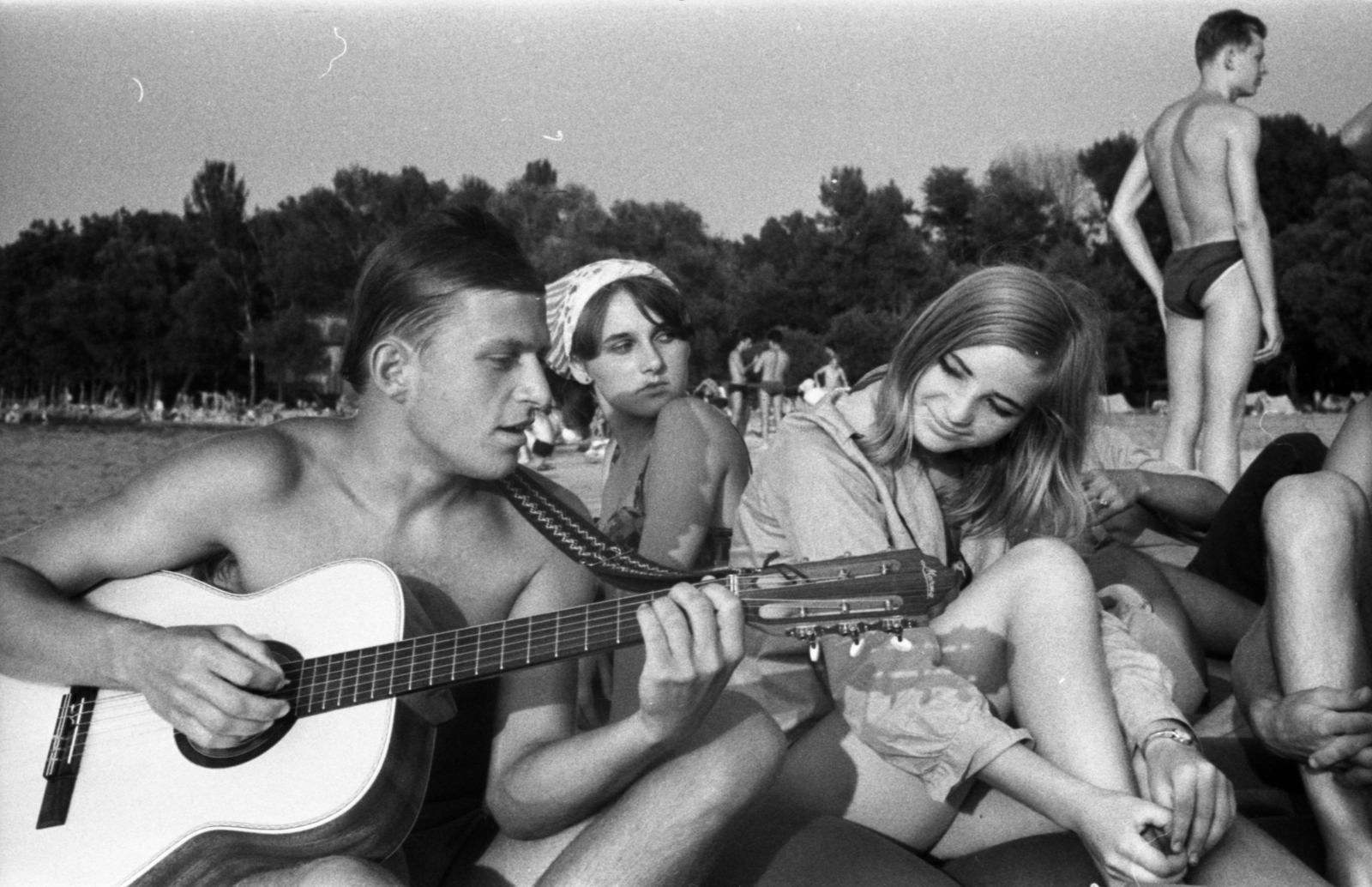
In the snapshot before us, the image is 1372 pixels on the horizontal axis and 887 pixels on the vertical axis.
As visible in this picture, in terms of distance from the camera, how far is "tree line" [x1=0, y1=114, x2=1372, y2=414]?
319 inches

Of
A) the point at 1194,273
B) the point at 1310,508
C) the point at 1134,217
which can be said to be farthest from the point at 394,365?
the point at 1134,217

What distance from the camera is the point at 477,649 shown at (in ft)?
6.16

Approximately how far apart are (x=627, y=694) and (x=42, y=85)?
220cm

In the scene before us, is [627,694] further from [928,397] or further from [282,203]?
[282,203]

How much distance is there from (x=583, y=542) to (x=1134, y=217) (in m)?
4.17

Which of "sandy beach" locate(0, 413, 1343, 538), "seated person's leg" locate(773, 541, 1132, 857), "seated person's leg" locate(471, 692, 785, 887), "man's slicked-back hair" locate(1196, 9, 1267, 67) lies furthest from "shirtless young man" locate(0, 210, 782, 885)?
"man's slicked-back hair" locate(1196, 9, 1267, 67)

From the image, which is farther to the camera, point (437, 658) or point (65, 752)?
point (65, 752)

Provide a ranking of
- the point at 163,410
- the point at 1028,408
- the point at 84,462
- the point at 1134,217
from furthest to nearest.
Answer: the point at 163,410 → the point at 84,462 → the point at 1134,217 → the point at 1028,408

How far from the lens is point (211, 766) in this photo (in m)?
1.92

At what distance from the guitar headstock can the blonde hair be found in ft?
2.69

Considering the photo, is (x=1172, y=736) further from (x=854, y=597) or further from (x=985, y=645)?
(x=854, y=597)

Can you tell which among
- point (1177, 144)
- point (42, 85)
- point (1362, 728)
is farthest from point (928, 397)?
point (1177, 144)

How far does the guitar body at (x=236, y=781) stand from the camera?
1.83 meters

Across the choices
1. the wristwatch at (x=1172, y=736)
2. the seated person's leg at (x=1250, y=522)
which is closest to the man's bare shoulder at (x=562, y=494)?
the wristwatch at (x=1172, y=736)
